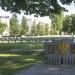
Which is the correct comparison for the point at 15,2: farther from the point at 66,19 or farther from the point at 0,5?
the point at 66,19

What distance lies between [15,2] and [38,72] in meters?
10.3

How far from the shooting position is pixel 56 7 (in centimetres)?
2570

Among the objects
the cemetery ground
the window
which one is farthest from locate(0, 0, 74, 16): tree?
the window

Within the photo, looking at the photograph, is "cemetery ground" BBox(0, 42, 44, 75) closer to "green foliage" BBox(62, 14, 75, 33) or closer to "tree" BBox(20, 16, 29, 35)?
"tree" BBox(20, 16, 29, 35)

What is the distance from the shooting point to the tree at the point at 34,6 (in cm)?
2303

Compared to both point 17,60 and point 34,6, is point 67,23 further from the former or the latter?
point 17,60

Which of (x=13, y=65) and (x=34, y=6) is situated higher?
(x=34, y=6)

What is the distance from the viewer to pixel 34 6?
26.2 m

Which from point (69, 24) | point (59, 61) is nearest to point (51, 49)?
point (59, 61)

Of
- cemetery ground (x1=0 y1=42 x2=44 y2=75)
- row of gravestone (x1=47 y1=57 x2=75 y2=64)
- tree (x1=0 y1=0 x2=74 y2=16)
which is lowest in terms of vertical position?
cemetery ground (x1=0 y1=42 x2=44 y2=75)

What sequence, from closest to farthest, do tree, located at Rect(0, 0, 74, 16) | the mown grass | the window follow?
1. the mown grass
2. the window
3. tree, located at Rect(0, 0, 74, 16)

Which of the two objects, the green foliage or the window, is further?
the green foliage

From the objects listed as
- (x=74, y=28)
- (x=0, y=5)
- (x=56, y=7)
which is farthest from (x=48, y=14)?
(x=74, y=28)

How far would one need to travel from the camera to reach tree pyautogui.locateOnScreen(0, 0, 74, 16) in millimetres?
23031
